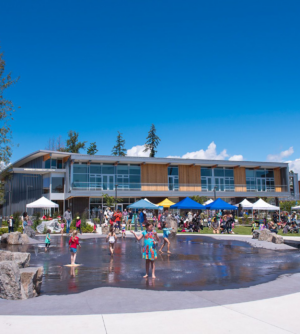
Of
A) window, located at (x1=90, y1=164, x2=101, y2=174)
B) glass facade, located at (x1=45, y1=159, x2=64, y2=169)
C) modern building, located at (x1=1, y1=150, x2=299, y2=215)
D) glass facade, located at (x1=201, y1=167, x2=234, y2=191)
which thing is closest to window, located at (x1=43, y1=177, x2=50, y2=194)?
modern building, located at (x1=1, y1=150, x2=299, y2=215)

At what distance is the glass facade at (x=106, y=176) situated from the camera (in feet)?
140

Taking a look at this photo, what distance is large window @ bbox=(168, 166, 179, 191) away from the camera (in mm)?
47344

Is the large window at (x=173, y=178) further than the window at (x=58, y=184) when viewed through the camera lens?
Yes

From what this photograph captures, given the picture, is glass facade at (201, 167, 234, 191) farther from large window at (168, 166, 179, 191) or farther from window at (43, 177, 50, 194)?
window at (43, 177, 50, 194)

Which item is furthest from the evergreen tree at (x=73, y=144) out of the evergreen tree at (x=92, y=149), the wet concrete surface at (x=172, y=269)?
the wet concrete surface at (x=172, y=269)

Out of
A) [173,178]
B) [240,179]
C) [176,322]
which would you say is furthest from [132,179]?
[176,322]

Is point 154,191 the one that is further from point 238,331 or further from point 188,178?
point 238,331

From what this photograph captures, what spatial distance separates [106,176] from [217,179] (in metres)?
16.1

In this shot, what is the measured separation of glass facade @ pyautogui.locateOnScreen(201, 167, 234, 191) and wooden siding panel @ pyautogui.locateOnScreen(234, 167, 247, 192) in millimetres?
637

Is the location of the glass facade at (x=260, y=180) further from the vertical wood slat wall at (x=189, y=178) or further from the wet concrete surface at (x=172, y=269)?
the wet concrete surface at (x=172, y=269)

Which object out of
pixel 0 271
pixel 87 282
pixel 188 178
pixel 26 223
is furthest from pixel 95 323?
pixel 188 178

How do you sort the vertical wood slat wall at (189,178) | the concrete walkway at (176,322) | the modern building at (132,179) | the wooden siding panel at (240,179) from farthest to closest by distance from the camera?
the wooden siding panel at (240,179), the vertical wood slat wall at (189,178), the modern building at (132,179), the concrete walkway at (176,322)

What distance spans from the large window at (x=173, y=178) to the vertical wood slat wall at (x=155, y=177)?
0.71 m

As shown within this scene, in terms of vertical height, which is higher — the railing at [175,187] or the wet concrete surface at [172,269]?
the railing at [175,187]
